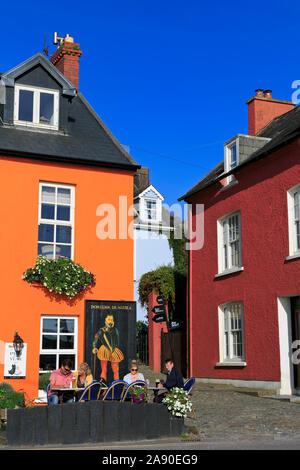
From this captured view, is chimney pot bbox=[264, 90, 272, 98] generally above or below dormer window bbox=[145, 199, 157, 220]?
above

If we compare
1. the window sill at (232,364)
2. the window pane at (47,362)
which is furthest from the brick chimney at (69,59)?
the window sill at (232,364)

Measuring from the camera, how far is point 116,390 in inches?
443

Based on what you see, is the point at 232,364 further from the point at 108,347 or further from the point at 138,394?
the point at 138,394

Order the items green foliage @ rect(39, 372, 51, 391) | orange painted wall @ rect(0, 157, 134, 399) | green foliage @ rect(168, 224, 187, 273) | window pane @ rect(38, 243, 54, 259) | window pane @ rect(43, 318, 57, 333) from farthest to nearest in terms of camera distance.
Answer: green foliage @ rect(168, 224, 187, 273) → window pane @ rect(38, 243, 54, 259) → window pane @ rect(43, 318, 57, 333) → orange painted wall @ rect(0, 157, 134, 399) → green foliage @ rect(39, 372, 51, 391)

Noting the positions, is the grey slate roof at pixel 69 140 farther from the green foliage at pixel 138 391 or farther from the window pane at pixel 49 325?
the green foliage at pixel 138 391

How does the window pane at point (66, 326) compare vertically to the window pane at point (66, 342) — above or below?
above

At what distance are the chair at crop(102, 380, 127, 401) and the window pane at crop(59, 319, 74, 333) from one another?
3994 millimetres

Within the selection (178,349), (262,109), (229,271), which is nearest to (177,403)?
(229,271)

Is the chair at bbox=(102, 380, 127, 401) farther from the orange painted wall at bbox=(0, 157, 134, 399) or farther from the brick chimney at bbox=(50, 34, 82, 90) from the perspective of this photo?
the brick chimney at bbox=(50, 34, 82, 90)

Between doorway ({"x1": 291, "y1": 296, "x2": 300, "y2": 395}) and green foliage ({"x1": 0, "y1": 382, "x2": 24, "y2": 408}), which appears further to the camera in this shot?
doorway ({"x1": 291, "y1": 296, "x2": 300, "y2": 395})

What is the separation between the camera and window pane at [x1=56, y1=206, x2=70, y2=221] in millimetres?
15562

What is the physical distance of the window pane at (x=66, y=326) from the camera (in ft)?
49.1

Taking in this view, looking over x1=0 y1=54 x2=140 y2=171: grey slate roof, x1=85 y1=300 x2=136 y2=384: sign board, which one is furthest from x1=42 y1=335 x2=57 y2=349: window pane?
x1=0 y1=54 x2=140 y2=171: grey slate roof

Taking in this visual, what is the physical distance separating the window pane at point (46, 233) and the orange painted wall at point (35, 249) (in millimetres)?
184
